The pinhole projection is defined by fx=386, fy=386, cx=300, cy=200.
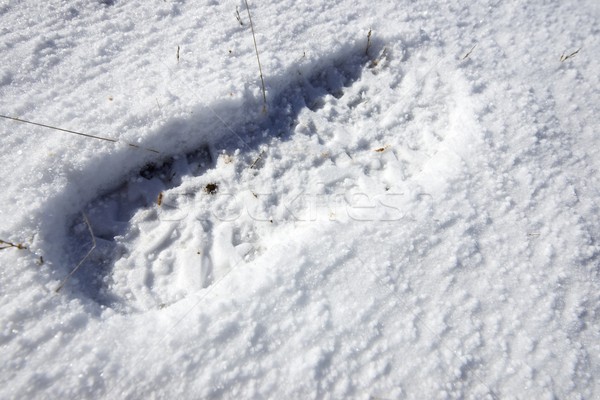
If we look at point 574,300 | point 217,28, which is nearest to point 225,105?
point 217,28

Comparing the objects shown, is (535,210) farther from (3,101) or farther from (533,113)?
(3,101)

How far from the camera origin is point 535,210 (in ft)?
6.13

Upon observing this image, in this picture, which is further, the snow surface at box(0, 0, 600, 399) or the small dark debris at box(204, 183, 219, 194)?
the small dark debris at box(204, 183, 219, 194)

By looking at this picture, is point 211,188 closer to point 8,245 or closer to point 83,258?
point 83,258

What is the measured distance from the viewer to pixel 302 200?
1931 millimetres

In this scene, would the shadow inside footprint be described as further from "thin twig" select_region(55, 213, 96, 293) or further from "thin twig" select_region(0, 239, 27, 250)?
"thin twig" select_region(0, 239, 27, 250)

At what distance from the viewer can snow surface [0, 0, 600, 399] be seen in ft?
4.95

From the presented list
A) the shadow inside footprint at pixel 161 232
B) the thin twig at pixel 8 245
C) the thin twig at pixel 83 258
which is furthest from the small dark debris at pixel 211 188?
the thin twig at pixel 8 245

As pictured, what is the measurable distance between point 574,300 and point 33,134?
2.62 metres

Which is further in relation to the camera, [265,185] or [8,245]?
[265,185]

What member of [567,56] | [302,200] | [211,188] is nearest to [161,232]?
[211,188]

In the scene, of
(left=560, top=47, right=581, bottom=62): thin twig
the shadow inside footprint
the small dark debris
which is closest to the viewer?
the shadow inside footprint

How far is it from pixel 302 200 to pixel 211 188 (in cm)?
47

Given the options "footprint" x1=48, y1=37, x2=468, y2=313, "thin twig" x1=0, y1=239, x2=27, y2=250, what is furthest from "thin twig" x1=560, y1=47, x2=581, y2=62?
"thin twig" x1=0, y1=239, x2=27, y2=250
